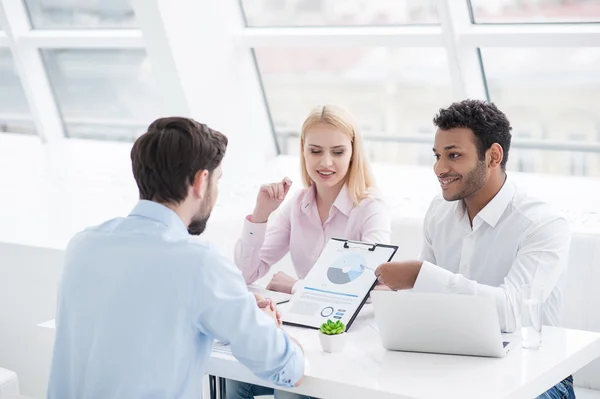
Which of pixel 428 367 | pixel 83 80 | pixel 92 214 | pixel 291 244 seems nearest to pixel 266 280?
pixel 291 244

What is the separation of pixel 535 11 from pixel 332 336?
2.44 metres

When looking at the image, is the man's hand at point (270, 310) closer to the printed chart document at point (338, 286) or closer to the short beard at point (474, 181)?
the printed chart document at point (338, 286)

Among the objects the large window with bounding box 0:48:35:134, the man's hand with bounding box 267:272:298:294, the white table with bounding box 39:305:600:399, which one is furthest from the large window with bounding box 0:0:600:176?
the white table with bounding box 39:305:600:399

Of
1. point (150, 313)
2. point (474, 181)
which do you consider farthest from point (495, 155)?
point (150, 313)

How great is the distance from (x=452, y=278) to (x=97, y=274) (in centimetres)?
98

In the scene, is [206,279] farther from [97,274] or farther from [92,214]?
[92,214]

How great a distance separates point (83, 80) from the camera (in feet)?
19.9

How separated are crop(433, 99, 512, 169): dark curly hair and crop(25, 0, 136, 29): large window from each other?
10.2ft

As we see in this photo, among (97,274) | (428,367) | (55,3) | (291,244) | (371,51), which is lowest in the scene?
(428,367)

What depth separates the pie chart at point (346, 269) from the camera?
253cm

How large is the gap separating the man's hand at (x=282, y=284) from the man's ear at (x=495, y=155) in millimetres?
723

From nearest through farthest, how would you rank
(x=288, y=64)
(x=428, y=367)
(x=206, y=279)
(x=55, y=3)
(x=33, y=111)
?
(x=206, y=279) < (x=428, y=367) < (x=288, y=64) < (x=55, y=3) < (x=33, y=111)

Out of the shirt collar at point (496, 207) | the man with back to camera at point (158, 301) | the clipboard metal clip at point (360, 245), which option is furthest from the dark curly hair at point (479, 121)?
the man with back to camera at point (158, 301)

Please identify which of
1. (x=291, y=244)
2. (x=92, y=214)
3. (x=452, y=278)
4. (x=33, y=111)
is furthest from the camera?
(x=33, y=111)
